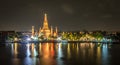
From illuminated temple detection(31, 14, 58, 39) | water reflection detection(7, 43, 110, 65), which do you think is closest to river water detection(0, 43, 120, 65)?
water reflection detection(7, 43, 110, 65)

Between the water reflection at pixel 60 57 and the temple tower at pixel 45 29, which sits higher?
the temple tower at pixel 45 29

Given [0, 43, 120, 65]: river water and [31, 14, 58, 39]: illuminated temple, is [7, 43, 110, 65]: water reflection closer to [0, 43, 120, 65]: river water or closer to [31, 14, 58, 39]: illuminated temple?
[0, 43, 120, 65]: river water

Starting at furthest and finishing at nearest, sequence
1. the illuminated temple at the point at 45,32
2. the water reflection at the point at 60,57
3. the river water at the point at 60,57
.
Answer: the illuminated temple at the point at 45,32, the water reflection at the point at 60,57, the river water at the point at 60,57

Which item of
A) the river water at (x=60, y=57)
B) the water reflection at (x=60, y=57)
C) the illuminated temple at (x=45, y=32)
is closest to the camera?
the river water at (x=60, y=57)

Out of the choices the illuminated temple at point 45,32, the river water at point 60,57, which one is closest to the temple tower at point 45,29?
the illuminated temple at point 45,32

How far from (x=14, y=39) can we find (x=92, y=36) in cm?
2643

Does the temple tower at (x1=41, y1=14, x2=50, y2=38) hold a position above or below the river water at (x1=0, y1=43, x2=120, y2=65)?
above

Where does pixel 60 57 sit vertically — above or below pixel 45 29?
below

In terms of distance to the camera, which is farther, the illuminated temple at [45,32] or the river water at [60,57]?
the illuminated temple at [45,32]

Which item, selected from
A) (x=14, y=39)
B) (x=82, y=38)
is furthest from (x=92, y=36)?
(x=14, y=39)

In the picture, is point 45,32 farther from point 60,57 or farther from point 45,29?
point 60,57

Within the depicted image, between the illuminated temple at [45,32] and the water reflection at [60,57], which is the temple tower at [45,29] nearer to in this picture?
the illuminated temple at [45,32]

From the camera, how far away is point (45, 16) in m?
129

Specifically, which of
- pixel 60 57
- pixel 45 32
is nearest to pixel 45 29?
pixel 45 32
